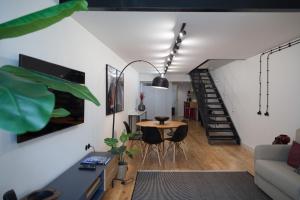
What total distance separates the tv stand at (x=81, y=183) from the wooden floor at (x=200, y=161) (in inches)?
Result: 17.4

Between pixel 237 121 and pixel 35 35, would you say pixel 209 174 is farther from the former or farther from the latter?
pixel 35 35

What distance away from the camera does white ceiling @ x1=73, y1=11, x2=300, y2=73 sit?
8.98 feet

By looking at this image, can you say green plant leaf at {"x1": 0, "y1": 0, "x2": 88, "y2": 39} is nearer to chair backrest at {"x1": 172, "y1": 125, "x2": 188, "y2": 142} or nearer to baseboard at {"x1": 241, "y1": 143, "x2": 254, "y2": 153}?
chair backrest at {"x1": 172, "y1": 125, "x2": 188, "y2": 142}

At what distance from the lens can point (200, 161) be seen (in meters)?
4.70

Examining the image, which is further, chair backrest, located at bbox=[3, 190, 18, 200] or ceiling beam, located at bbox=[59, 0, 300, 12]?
ceiling beam, located at bbox=[59, 0, 300, 12]

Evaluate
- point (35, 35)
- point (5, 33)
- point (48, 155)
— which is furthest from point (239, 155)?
point (5, 33)

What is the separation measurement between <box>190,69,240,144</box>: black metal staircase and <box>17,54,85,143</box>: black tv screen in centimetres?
473

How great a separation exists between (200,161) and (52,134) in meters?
3.42

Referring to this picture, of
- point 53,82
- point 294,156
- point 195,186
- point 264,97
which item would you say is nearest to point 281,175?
point 294,156

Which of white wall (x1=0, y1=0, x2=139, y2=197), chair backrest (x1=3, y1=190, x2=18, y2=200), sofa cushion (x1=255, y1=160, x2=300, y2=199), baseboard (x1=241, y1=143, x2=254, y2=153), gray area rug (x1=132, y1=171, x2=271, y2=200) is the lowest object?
gray area rug (x1=132, y1=171, x2=271, y2=200)

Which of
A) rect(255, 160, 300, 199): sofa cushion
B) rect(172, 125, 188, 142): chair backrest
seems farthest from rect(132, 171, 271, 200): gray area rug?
rect(172, 125, 188, 142): chair backrest

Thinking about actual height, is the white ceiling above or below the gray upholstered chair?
above

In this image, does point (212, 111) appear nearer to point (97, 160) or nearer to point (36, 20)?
point (97, 160)

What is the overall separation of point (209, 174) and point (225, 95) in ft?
14.1
